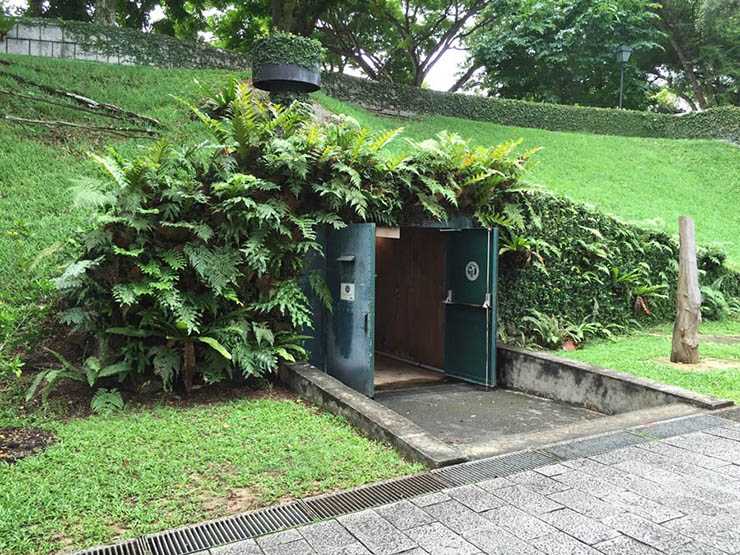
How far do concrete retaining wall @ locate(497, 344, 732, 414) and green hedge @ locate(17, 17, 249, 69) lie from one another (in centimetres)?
1405

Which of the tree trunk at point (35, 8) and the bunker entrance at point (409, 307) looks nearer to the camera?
the bunker entrance at point (409, 307)

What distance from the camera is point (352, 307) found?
21.8ft

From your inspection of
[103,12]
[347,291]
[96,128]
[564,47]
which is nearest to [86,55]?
[103,12]

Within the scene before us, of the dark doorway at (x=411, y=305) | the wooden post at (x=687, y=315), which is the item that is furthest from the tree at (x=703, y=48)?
the wooden post at (x=687, y=315)

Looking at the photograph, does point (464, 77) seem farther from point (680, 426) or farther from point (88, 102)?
point (680, 426)

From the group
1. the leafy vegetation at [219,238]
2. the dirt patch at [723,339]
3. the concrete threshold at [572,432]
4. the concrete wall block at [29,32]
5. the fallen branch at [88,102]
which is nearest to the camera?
the concrete threshold at [572,432]

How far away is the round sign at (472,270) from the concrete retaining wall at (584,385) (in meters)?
1.07

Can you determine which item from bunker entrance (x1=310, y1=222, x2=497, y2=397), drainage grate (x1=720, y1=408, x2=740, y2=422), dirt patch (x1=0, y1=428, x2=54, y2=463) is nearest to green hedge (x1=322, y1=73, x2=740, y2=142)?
bunker entrance (x1=310, y1=222, x2=497, y2=397)

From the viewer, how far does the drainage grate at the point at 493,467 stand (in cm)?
362

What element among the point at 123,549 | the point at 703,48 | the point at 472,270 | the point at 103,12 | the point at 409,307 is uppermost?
the point at 703,48

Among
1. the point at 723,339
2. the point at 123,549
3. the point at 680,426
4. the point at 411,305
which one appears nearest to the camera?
the point at 123,549

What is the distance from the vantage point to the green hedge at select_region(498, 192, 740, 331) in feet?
27.8

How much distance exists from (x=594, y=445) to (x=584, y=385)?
252 cm

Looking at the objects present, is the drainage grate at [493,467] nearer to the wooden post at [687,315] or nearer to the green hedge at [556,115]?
the wooden post at [687,315]
